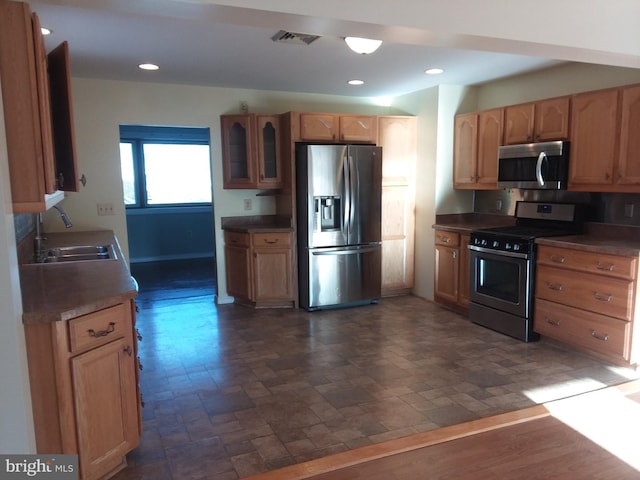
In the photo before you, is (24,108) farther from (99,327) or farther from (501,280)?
(501,280)

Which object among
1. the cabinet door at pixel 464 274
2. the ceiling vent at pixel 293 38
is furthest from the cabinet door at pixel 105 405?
the cabinet door at pixel 464 274

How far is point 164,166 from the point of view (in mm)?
7930

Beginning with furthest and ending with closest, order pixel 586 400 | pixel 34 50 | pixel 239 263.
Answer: pixel 239 263
pixel 586 400
pixel 34 50

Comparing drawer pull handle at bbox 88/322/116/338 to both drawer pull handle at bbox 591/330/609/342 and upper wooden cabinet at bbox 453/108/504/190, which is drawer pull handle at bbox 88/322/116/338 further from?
upper wooden cabinet at bbox 453/108/504/190

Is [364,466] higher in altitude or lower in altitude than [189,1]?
lower

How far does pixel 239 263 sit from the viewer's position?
4.99m

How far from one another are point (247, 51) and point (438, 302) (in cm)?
320

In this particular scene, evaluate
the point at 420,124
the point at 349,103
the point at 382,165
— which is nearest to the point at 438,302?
the point at 382,165

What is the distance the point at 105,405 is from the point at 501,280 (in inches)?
129

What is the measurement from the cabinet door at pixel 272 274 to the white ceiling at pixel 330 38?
1.75 m

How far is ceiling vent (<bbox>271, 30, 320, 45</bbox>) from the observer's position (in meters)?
3.04

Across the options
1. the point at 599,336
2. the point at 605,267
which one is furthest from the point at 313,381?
the point at 605,267

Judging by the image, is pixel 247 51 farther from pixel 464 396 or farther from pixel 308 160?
pixel 464 396

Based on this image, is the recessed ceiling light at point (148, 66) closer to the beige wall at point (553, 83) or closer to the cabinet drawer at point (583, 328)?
the beige wall at point (553, 83)
